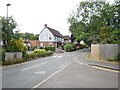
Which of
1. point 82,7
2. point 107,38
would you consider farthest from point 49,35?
point 107,38

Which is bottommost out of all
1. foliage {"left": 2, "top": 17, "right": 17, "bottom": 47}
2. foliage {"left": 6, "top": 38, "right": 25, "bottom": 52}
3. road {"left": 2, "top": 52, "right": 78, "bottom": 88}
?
road {"left": 2, "top": 52, "right": 78, "bottom": 88}

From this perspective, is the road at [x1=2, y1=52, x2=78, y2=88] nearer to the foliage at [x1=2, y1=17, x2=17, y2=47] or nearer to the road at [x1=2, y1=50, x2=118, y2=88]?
the road at [x1=2, y1=50, x2=118, y2=88]

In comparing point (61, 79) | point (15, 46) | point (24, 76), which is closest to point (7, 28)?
point (15, 46)

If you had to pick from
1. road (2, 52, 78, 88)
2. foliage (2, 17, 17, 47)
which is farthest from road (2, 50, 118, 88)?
foliage (2, 17, 17, 47)

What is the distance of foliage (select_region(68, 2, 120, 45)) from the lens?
131ft

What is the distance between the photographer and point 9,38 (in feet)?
110

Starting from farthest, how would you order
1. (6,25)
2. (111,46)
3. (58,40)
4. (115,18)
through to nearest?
(58,40)
(115,18)
(111,46)
(6,25)

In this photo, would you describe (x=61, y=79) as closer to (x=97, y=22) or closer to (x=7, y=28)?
(x=7, y=28)

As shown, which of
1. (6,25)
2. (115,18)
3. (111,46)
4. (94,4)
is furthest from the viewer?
(94,4)

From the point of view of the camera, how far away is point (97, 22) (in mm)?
52188

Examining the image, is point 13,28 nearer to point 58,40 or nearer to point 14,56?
point 14,56

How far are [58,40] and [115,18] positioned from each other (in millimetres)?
56934

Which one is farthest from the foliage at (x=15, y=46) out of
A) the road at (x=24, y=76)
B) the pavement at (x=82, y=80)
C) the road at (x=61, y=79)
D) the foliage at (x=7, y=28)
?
the pavement at (x=82, y=80)

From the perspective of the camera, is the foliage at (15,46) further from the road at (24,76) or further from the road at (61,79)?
the road at (61,79)
